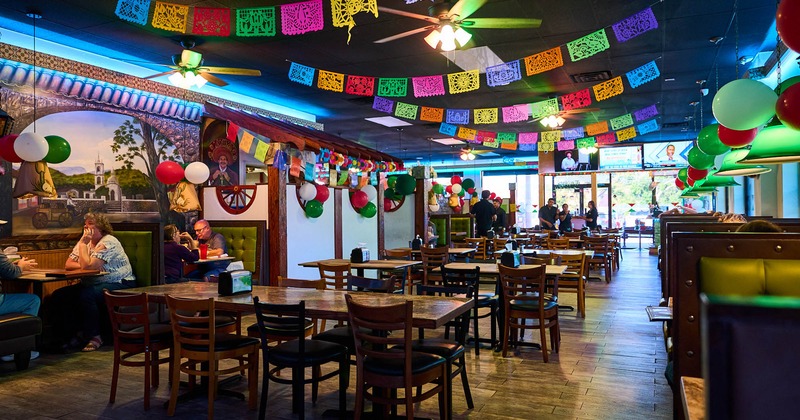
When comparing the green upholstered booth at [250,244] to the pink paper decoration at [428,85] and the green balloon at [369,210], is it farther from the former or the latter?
the pink paper decoration at [428,85]

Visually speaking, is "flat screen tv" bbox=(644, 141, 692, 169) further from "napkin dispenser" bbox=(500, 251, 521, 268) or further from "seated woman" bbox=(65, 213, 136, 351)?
"seated woman" bbox=(65, 213, 136, 351)

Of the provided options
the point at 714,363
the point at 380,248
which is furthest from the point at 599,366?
the point at 380,248

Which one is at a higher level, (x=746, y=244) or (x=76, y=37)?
(x=76, y=37)

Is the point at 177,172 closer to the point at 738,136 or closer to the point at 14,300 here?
the point at 14,300

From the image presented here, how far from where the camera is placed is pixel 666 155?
1586cm

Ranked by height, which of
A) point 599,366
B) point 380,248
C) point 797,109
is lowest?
point 599,366

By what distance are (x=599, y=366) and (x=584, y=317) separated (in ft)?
7.49

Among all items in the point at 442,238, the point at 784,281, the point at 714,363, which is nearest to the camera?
the point at 714,363

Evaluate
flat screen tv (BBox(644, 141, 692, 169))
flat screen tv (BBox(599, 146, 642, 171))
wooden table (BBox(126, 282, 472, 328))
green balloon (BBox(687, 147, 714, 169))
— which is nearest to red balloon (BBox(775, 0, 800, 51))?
wooden table (BBox(126, 282, 472, 328))

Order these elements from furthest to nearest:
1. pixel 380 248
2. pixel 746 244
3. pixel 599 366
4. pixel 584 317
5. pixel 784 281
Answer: pixel 380 248
pixel 584 317
pixel 599 366
pixel 746 244
pixel 784 281

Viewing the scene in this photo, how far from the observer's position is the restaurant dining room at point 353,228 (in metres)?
3.08

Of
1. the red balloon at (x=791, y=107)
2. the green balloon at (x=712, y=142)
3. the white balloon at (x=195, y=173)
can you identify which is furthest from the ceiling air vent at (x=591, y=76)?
the red balloon at (x=791, y=107)

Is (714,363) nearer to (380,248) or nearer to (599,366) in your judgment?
(599,366)

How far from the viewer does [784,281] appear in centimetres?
244
